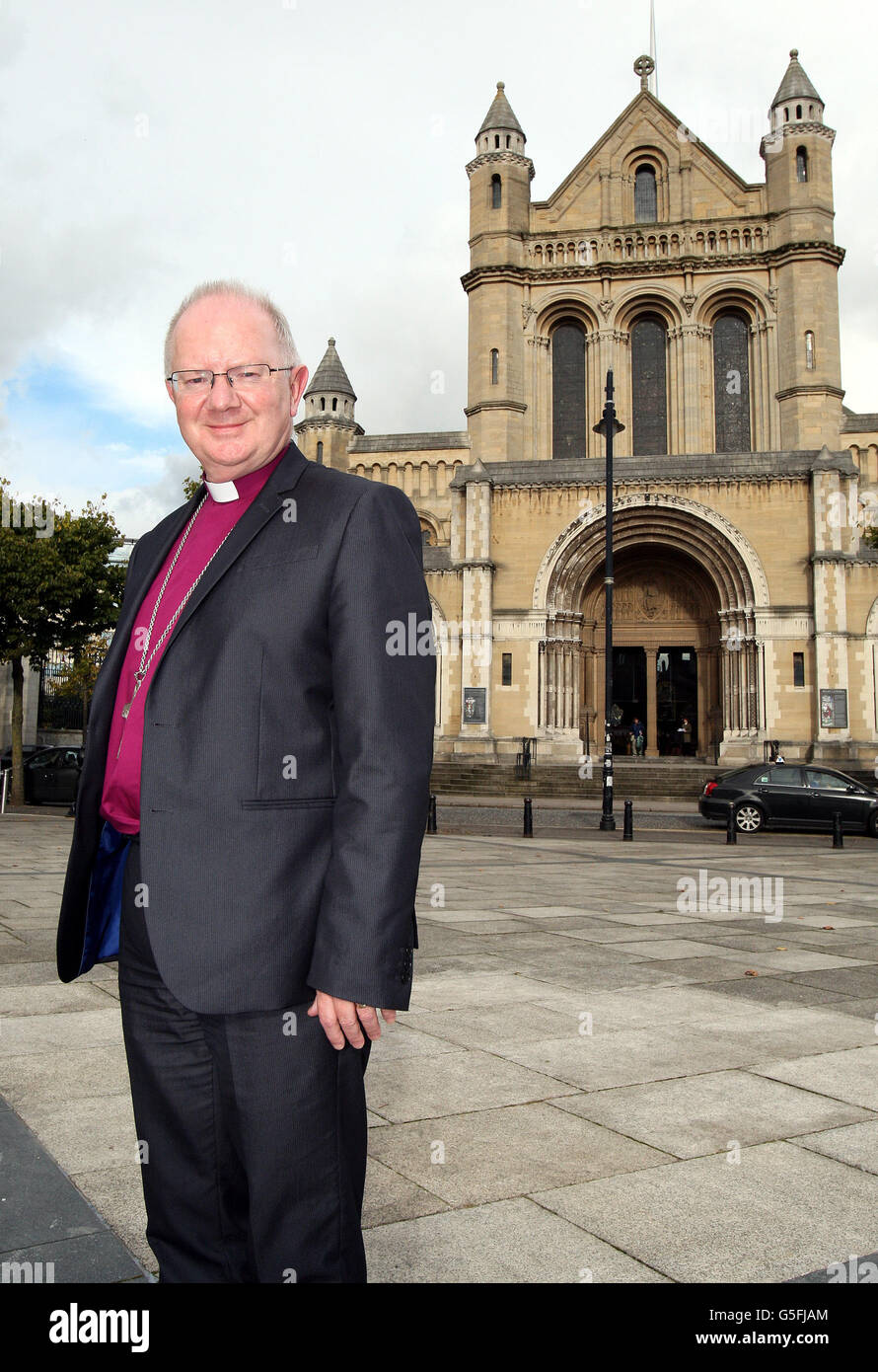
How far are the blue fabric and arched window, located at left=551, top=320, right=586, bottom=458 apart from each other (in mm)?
34911

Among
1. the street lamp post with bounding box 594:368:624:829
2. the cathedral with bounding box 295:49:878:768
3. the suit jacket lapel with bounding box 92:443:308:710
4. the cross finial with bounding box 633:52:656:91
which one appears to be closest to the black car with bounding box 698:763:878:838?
the street lamp post with bounding box 594:368:624:829

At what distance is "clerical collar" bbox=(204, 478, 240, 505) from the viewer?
7.31 ft

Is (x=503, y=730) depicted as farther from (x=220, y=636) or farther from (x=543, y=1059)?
(x=220, y=636)

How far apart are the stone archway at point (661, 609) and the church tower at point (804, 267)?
6.97 m

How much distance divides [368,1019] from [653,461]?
2931cm

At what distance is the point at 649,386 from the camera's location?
36094 millimetres

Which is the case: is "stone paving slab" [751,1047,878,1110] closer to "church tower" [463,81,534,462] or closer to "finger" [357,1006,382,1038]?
"finger" [357,1006,382,1038]

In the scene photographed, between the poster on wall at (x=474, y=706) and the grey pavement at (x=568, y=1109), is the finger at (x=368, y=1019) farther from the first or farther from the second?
the poster on wall at (x=474, y=706)

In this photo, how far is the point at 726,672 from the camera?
1161 inches

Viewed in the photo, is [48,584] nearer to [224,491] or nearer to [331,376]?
[224,491]

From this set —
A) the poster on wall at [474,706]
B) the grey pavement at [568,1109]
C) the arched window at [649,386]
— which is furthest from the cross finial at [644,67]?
the grey pavement at [568,1109]

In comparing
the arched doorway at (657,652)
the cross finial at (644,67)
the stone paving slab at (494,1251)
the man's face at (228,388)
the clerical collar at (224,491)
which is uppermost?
the cross finial at (644,67)

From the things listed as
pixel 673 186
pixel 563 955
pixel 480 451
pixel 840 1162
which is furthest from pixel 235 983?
pixel 673 186

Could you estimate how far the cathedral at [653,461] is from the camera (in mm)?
28406
